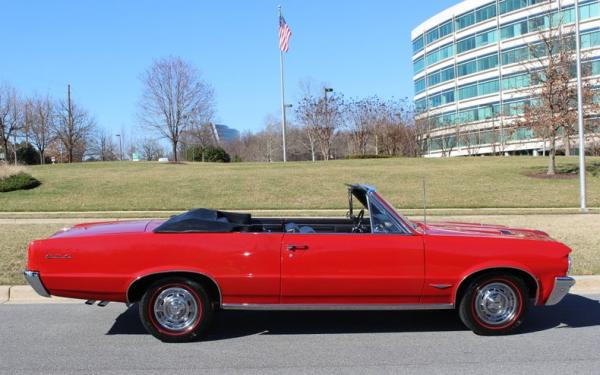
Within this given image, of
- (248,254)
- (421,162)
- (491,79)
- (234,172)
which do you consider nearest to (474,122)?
(491,79)

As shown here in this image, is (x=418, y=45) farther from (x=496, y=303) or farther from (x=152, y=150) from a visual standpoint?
(x=496, y=303)

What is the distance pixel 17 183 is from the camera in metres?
23.1

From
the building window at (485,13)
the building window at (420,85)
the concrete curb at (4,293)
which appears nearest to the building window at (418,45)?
the building window at (420,85)

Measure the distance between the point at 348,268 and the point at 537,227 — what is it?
8.45m

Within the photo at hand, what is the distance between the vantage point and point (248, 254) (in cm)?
490

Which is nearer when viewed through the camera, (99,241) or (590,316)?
(99,241)

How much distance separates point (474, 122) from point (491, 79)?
29.1 ft

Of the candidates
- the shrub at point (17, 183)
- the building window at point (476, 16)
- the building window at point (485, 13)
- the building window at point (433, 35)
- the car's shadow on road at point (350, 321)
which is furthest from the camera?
the building window at point (433, 35)

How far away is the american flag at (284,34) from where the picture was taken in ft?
115

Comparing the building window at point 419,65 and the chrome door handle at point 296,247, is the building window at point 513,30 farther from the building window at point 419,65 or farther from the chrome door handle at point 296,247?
the chrome door handle at point 296,247

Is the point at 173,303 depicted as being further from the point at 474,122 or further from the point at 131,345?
the point at 474,122

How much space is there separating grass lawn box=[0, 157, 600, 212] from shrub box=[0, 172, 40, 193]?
1.71 feet

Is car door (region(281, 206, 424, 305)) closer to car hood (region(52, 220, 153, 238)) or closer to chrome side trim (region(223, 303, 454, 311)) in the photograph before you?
chrome side trim (region(223, 303, 454, 311))

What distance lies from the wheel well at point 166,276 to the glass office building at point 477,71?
4896 centimetres
